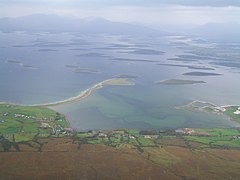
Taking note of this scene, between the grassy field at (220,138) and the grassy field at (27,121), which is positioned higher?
the grassy field at (27,121)


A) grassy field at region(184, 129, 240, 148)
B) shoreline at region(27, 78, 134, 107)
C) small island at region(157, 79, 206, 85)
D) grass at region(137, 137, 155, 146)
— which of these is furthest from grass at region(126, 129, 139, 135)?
small island at region(157, 79, 206, 85)

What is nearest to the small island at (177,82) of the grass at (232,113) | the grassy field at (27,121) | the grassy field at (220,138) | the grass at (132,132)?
the grass at (232,113)

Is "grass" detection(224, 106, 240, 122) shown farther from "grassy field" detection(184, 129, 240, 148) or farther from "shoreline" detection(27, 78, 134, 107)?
"shoreline" detection(27, 78, 134, 107)

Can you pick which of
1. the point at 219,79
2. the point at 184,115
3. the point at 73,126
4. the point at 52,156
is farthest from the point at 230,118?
the point at 219,79

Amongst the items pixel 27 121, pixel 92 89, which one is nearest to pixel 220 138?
pixel 27 121

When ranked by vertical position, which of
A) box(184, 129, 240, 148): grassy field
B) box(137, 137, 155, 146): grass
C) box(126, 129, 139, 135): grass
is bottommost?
box(184, 129, 240, 148): grassy field

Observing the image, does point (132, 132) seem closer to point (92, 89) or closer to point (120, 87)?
point (92, 89)

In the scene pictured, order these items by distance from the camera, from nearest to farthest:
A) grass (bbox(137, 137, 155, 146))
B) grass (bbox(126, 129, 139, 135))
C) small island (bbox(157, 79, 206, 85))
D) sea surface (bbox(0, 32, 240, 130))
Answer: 1. grass (bbox(137, 137, 155, 146))
2. grass (bbox(126, 129, 139, 135))
3. sea surface (bbox(0, 32, 240, 130))
4. small island (bbox(157, 79, 206, 85))

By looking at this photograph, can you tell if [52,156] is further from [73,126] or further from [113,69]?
[113,69]

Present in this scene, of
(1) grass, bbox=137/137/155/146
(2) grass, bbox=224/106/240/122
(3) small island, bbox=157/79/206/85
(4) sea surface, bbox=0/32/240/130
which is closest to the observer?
(1) grass, bbox=137/137/155/146

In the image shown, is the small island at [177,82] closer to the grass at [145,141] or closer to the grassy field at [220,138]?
the grassy field at [220,138]
